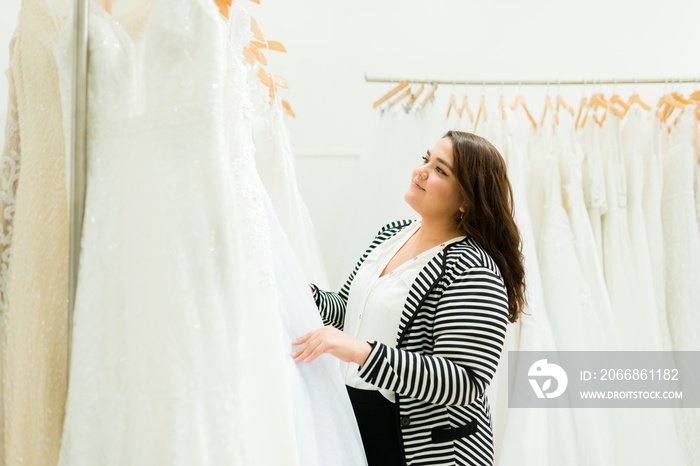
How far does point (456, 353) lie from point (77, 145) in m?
0.80

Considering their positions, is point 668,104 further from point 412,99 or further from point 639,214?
point 412,99

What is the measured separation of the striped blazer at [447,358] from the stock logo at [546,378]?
20.2 inches

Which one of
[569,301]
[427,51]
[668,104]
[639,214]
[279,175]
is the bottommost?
[569,301]

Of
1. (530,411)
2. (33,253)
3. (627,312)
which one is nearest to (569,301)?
(627,312)

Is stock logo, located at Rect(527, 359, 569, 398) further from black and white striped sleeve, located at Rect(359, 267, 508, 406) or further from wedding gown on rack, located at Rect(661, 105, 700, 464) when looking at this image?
black and white striped sleeve, located at Rect(359, 267, 508, 406)

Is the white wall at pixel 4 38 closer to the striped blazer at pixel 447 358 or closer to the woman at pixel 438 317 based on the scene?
the woman at pixel 438 317

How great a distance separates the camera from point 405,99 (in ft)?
6.84

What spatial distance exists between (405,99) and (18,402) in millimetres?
1735

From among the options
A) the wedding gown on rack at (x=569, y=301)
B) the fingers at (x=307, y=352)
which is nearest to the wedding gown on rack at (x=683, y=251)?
the wedding gown on rack at (x=569, y=301)

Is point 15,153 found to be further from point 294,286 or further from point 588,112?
point 588,112

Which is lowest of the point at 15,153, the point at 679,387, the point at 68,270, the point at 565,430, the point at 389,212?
the point at 565,430

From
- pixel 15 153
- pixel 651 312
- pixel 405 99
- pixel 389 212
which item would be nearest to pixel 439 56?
pixel 405 99

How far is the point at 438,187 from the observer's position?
1.32 m

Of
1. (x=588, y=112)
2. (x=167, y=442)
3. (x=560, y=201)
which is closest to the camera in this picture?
(x=167, y=442)
